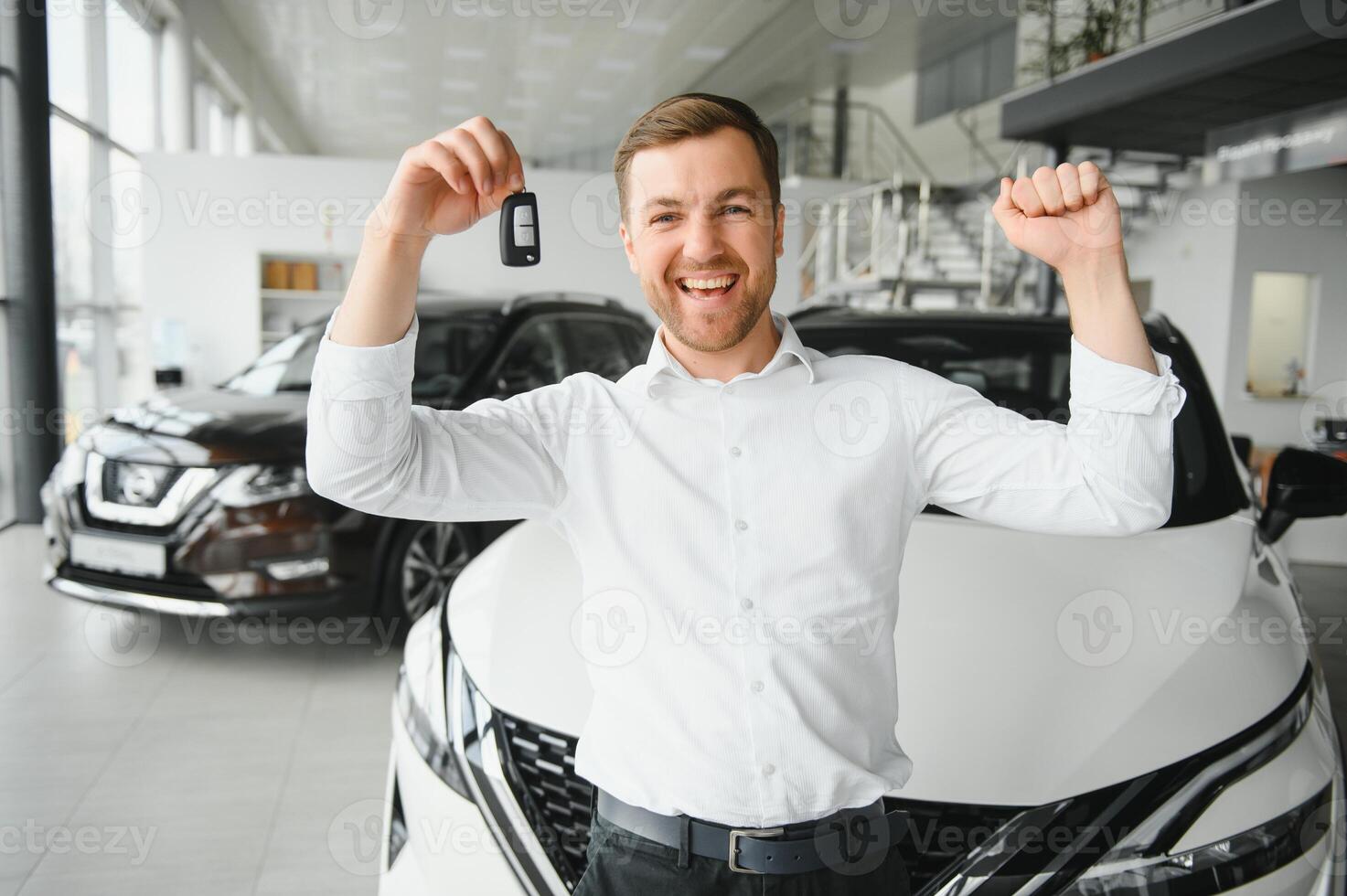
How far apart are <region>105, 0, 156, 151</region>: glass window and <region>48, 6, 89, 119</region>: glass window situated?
549mm

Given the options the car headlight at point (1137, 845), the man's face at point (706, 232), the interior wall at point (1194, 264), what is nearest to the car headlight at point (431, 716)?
the car headlight at point (1137, 845)

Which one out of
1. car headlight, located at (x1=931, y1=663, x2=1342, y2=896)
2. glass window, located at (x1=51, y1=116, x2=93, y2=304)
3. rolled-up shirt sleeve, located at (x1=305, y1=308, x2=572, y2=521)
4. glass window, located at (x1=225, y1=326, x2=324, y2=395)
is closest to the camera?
rolled-up shirt sleeve, located at (x1=305, y1=308, x2=572, y2=521)

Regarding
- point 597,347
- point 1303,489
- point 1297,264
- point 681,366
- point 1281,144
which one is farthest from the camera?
point 1297,264

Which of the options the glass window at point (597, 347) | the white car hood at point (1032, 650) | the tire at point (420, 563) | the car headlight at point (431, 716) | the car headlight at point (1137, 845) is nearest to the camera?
the car headlight at point (1137, 845)

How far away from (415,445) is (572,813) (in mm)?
669

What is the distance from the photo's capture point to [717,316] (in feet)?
3.54

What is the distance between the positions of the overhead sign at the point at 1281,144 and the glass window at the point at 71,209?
7.83 m

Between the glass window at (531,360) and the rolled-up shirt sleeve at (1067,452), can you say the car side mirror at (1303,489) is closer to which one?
the rolled-up shirt sleeve at (1067,452)

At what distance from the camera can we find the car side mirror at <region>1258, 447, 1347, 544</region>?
7.52 feet

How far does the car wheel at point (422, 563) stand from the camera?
3691 millimetres

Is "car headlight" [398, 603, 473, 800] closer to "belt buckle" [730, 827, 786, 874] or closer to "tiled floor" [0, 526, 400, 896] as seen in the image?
"belt buckle" [730, 827, 786, 874]

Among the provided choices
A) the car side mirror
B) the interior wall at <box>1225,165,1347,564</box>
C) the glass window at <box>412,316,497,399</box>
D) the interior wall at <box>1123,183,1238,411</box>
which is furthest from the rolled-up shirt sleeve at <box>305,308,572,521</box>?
the interior wall at <box>1225,165,1347,564</box>

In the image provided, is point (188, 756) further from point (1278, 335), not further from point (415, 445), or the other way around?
point (1278, 335)

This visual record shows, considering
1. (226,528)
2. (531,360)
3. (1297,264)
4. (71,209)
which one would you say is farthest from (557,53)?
(226,528)
